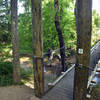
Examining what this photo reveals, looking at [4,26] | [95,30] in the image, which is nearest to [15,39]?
[4,26]

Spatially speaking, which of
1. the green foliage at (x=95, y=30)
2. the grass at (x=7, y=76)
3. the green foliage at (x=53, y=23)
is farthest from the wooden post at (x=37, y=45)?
the green foliage at (x=95, y=30)

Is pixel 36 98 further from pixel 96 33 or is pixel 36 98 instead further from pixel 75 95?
pixel 96 33

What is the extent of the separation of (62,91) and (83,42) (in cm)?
151

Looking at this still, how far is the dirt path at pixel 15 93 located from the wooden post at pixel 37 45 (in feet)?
1.08

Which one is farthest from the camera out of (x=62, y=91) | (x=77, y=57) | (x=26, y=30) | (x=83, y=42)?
(x=26, y=30)

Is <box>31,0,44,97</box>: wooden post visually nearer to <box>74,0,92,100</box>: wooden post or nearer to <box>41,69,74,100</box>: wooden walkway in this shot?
<box>41,69,74,100</box>: wooden walkway

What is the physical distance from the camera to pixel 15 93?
127 inches

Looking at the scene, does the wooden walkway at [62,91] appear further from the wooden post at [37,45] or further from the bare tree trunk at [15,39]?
the bare tree trunk at [15,39]

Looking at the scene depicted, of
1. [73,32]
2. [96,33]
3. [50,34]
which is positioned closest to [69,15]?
[73,32]

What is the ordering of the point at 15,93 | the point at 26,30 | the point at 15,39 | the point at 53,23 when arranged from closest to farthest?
the point at 15,93 < the point at 15,39 < the point at 53,23 < the point at 26,30

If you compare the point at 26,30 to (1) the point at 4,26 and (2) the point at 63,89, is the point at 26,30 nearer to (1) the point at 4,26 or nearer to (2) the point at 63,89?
(1) the point at 4,26

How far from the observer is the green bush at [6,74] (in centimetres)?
391

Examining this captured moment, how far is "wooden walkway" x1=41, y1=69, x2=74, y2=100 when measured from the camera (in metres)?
2.65

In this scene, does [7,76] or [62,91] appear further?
[7,76]
